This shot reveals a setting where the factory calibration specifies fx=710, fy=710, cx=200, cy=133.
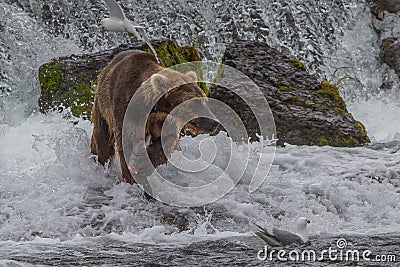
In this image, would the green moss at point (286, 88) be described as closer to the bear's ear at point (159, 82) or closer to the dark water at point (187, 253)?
the bear's ear at point (159, 82)

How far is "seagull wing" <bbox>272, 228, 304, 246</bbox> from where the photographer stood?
4.94 m

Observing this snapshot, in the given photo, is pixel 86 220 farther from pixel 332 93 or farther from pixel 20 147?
pixel 332 93

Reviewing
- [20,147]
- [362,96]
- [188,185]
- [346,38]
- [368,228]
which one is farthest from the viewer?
[346,38]

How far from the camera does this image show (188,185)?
6.90 m

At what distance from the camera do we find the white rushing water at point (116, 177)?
233 inches

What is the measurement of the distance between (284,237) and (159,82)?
1982mm

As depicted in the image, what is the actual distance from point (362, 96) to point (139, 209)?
8.19 meters

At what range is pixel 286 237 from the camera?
4.96m

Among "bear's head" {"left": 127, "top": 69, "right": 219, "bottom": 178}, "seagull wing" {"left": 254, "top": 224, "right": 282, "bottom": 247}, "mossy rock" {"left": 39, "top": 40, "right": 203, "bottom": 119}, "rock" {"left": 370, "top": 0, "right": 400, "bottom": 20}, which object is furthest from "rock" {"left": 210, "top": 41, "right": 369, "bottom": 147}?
"rock" {"left": 370, "top": 0, "right": 400, "bottom": 20}

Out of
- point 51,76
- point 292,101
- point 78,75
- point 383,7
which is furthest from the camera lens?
point 383,7

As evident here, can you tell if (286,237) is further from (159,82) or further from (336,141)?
(336,141)

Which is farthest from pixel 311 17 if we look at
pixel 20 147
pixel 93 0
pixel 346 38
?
pixel 20 147

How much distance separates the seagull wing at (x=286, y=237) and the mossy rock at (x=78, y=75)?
520cm

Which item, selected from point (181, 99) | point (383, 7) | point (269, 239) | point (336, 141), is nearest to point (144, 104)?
point (181, 99)
